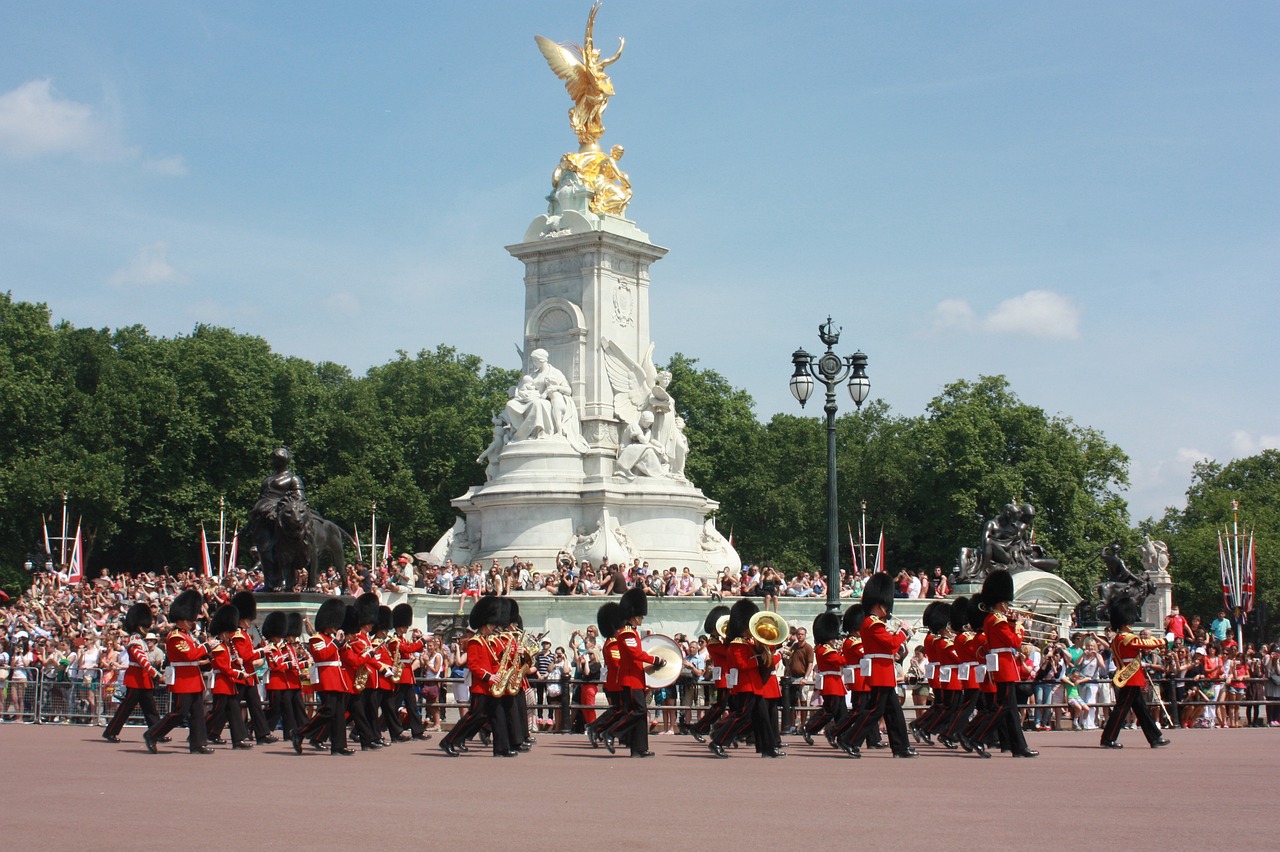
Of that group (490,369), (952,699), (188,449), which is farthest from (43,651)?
(490,369)

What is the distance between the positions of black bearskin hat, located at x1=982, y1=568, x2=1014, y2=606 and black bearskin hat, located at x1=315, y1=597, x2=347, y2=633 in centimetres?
767

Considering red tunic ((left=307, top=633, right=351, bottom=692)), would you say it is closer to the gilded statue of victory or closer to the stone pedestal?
the stone pedestal

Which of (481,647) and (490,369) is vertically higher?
(490,369)

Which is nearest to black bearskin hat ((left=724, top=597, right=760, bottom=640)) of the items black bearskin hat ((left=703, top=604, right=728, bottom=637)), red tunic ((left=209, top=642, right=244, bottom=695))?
black bearskin hat ((left=703, top=604, right=728, bottom=637))

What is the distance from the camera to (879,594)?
758 inches

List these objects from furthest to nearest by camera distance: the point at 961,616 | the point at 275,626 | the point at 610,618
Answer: the point at 275,626 < the point at 961,616 < the point at 610,618

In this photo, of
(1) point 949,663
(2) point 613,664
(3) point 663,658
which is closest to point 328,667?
(2) point 613,664

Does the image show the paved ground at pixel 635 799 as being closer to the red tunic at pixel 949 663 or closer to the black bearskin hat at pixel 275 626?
the red tunic at pixel 949 663

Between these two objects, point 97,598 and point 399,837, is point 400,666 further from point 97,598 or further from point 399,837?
point 97,598

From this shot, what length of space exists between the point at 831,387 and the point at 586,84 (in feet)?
64.7

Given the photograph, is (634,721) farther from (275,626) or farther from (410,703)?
(275,626)

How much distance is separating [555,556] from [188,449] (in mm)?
26582

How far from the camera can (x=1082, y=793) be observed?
14156 mm

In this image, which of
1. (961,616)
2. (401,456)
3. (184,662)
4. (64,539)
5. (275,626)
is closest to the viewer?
(184,662)
